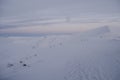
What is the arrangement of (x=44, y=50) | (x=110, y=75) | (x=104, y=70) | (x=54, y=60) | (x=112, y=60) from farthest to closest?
(x=44, y=50)
(x=54, y=60)
(x=112, y=60)
(x=104, y=70)
(x=110, y=75)

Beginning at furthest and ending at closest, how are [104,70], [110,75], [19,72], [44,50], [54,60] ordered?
[44,50] < [54,60] < [19,72] < [104,70] < [110,75]

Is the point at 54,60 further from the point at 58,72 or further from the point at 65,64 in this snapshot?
the point at 58,72

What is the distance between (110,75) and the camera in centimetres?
1005

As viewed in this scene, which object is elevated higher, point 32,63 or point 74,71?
point 32,63

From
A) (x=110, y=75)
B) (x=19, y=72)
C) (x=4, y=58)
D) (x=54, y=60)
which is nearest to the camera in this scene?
(x=110, y=75)

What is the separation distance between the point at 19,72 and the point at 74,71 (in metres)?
3.74

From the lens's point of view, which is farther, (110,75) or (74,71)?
(74,71)

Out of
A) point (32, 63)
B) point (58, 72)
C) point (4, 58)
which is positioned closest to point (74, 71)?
point (58, 72)

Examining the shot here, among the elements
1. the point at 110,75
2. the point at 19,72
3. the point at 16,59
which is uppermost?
the point at 16,59

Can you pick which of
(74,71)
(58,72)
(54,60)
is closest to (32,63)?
(54,60)

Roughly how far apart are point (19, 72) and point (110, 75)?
19.5 feet

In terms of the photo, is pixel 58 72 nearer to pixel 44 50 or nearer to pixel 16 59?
pixel 16 59

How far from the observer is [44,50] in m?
17.3

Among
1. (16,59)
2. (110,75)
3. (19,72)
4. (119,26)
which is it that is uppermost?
(119,26)
